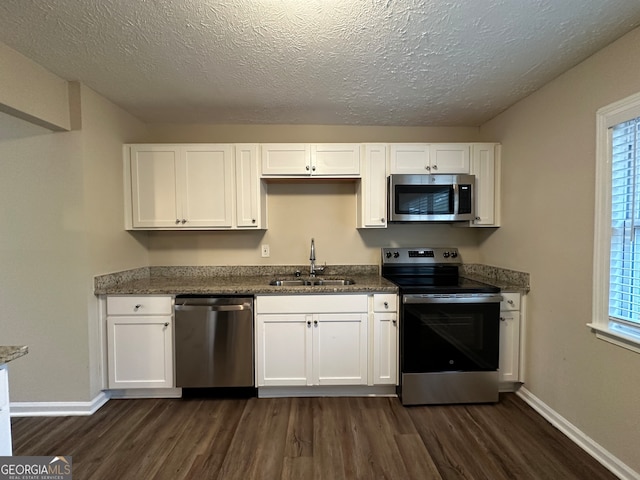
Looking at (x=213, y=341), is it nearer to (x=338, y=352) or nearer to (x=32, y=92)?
(x=338, y=352)

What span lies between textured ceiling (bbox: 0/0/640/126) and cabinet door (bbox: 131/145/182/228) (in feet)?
1.32

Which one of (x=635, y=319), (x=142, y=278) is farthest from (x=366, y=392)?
(x=142, y=278)

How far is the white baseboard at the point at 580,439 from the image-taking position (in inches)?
60.7

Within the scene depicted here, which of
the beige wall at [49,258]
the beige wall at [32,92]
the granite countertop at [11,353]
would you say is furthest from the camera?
the beige wall at [49,258]

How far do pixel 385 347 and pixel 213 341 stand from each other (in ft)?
4.46

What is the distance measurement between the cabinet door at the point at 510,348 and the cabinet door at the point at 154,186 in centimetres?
291

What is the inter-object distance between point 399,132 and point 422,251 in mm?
1213

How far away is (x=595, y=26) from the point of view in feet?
4.81

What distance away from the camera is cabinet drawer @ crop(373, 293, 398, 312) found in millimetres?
2268

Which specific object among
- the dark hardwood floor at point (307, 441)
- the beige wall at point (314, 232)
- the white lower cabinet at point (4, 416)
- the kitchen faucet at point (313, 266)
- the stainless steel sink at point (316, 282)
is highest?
the beige wall at point (314, 232)

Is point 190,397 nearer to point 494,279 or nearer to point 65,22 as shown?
point 65,22

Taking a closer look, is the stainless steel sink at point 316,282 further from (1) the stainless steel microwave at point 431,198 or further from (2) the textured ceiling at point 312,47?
(2) the textured ceiling at point 312,47

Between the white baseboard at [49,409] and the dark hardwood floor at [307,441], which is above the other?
the white baseboard at [49,409]

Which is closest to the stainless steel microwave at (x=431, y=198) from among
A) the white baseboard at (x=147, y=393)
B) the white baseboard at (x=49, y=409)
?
the white baseboard at (x=147, y=393)
